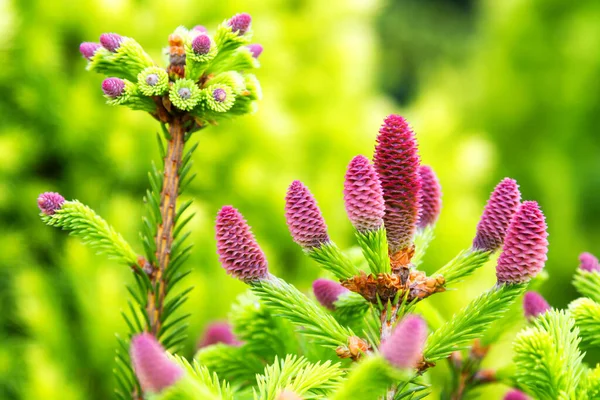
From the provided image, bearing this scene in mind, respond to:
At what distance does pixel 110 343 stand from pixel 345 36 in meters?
1.93

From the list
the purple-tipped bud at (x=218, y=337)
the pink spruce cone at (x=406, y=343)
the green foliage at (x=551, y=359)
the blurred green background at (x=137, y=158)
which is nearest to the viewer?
the pink spruce cone at (x=406, y=343)

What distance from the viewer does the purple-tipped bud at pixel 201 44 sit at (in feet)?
1.99

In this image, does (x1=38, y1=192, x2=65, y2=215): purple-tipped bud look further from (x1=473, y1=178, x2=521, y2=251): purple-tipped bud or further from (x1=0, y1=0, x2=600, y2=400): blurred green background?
(x1=0, y1=0, x2=600, y2=400): blurred green background

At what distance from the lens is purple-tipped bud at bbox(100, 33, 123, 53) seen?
0.64 m

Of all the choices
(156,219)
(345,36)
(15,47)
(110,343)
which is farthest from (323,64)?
(156,219)

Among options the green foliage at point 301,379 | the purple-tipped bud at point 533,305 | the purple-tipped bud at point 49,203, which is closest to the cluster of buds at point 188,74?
the purple-tipped bud at point 49,203

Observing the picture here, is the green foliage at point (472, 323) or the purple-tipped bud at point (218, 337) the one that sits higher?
the purple-tipped bud at point (218, 337)

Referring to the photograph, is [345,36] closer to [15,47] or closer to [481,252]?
[15,47]

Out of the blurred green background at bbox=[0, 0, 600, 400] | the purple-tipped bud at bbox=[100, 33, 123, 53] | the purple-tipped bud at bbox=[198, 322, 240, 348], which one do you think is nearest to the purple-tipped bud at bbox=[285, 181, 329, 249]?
the purple-tipped bud at bbox=[100, 33, 123, 53]

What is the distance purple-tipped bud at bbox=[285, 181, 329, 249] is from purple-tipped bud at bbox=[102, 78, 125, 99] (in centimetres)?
21

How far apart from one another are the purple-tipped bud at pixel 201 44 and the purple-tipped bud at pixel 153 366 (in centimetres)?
33

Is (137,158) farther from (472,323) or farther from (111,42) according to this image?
(472,323)

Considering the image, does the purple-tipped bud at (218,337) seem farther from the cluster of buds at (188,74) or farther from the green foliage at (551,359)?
the green foliage at (551,359)

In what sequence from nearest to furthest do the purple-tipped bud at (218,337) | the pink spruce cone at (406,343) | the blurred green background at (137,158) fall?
the pink spruce cone at (406,343)
the purple-tipped bud at (218,337)
the blurred green background at (137,158)
